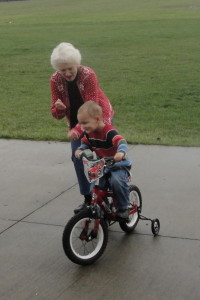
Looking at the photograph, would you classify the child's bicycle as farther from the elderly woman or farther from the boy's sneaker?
the elderly woman

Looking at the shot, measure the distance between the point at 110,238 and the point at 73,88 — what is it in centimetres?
130

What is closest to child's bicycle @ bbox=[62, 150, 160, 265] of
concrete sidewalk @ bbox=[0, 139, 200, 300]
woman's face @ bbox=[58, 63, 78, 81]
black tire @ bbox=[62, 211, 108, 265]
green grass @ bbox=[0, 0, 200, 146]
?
→ black tire @ bbox=[62, 211, 108, 265]

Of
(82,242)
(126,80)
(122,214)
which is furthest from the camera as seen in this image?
(126,80)

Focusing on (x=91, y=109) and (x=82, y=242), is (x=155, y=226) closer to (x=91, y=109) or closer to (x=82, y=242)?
(x=82, y=242)

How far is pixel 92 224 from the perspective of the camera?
428 cm

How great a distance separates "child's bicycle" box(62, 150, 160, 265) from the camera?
4129mm

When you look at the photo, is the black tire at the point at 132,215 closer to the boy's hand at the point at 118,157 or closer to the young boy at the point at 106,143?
the young boy at the point at 106,143

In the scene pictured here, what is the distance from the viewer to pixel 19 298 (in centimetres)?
382

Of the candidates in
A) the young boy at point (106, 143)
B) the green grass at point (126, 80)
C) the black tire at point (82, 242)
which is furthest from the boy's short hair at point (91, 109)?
the green grass at point (126, 80)

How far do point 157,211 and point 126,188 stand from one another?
2.92 feet

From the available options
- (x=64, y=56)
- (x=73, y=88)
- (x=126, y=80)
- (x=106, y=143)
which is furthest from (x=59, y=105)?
(x=126, y=80)

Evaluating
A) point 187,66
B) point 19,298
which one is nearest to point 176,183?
point 19,298

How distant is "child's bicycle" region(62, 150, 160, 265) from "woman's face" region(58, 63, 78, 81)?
757mm

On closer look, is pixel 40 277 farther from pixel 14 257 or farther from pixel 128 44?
pixel 128 44
